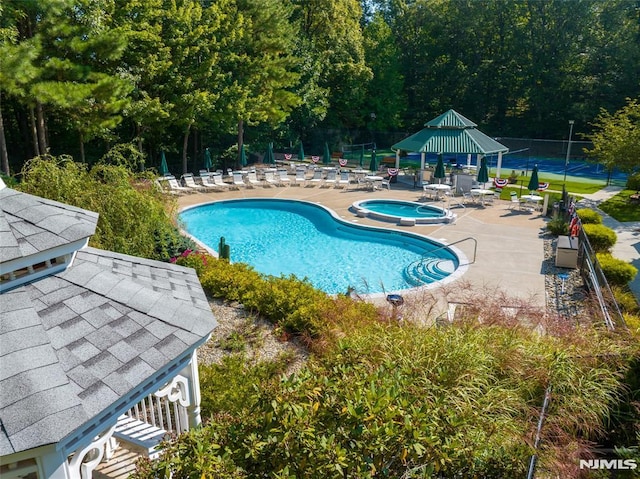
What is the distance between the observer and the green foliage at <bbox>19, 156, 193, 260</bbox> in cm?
1107

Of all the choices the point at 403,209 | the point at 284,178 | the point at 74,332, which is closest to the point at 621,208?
the point at 403,209

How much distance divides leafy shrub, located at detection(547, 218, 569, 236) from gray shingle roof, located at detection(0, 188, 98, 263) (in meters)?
16.4

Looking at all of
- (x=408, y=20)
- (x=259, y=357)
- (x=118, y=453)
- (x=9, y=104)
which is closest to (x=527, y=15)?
(x=408, y=20)

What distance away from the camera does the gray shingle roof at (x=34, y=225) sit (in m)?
3.96

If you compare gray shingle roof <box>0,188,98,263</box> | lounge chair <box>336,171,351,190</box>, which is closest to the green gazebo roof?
lounge chair <box>336,171,351,190</box>

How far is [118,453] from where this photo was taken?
244 inches

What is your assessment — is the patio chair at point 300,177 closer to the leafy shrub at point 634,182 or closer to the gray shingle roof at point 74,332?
the leafy shrub at point 634,182

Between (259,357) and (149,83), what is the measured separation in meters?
19.1

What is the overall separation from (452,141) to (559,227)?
9.74 metres

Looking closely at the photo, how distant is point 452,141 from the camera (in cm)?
2583

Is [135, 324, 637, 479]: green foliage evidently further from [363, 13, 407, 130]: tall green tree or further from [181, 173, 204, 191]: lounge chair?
[363, 13, 407, 130]: tall green tree

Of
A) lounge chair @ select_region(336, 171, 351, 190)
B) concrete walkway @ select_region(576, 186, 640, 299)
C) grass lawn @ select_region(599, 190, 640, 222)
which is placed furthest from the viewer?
lounge chair @ select_region(336, 171, 351, 190)

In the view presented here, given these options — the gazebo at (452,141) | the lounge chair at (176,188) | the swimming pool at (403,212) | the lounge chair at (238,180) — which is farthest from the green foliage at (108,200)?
the gazebo at (452,141)

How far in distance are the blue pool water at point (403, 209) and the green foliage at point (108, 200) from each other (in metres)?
12.2
